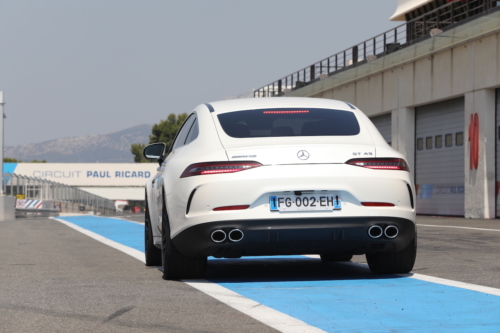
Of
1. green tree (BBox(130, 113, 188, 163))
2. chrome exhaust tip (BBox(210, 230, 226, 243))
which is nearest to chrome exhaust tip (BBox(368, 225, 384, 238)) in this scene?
chrome exhaust tip (BBox(210, 230, 226, 243))

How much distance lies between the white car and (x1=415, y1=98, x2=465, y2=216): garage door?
23.0 meters

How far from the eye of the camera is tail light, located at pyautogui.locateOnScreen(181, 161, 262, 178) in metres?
6.93

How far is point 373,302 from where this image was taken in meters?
6.00

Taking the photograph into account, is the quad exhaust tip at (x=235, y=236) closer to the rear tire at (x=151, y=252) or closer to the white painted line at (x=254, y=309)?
the white painted line at (x=254, y=309)

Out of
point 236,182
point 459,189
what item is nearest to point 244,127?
point 236,182

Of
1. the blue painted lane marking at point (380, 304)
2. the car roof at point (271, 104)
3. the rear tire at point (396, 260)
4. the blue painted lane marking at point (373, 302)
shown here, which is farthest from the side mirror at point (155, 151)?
the rear tire at point (396, 260)

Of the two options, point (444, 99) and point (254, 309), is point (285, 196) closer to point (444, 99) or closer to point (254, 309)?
point (254, 309)

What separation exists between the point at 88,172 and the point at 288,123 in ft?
314

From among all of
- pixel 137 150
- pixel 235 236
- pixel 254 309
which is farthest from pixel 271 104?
pixel 137 150

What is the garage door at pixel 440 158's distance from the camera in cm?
2984

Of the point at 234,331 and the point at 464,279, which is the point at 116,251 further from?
the point at 234,331

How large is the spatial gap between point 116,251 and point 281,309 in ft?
20.6

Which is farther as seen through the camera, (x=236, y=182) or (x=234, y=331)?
(x=236, y=182)

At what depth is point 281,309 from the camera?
18.8 ft
